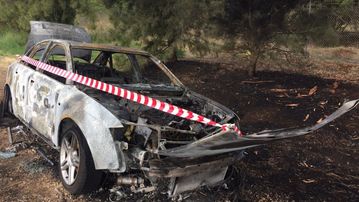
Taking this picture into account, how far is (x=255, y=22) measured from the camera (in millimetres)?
9891

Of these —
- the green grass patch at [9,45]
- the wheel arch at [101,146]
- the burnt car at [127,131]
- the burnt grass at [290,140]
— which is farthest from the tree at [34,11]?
the wheel arch at [101,146]

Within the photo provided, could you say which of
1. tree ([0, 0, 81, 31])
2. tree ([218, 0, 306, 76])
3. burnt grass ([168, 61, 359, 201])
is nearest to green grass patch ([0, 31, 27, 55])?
tree ([0, 0, 81, 31])

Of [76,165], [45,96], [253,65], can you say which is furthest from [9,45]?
[76,165]

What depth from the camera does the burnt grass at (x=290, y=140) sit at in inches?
211

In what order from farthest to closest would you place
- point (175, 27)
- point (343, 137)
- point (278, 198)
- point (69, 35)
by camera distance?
point (175, 27) → point (69, 35) → point (343, 137) → point (278, 198)

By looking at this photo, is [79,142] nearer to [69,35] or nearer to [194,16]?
[69,35]

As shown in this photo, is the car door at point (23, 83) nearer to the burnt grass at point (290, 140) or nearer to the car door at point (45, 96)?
the car door at point (45, 96)

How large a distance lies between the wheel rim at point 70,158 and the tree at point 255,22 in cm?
588

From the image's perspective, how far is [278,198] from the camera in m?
5.07

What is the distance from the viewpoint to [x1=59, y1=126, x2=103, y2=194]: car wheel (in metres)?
4.43

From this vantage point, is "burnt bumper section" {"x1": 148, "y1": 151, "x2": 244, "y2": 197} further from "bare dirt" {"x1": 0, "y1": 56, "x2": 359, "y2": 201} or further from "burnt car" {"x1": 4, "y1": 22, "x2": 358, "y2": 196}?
"bare dirt" {"x1": 0, "y1": 56, "x2": 359, "y2": 201}

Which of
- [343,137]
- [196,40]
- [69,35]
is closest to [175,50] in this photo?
[196,40]

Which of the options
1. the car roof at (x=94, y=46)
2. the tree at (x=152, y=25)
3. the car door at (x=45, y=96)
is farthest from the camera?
the tree at (x=152, y=25)

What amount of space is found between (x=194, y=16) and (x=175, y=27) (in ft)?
2.90
